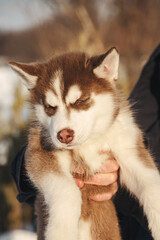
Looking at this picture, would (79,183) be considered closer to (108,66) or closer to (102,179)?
(102,179)

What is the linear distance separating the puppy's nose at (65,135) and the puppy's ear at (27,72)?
0.69 meters

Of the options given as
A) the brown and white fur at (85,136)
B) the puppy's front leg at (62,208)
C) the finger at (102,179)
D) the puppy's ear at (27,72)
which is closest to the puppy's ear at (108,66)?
the brown and white fur at (85,136)

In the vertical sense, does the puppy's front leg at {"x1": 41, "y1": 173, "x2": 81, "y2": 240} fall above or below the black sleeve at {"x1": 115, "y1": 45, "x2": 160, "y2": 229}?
below

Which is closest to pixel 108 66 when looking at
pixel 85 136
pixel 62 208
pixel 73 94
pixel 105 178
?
Answer: pixel 73 94

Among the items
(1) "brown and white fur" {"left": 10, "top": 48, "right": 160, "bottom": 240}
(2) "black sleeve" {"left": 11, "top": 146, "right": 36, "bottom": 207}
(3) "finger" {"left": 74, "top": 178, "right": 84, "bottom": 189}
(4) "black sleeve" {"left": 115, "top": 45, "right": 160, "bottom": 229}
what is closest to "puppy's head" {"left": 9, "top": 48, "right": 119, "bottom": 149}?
(1) "brown and white fur" {"left": 10, "top": 48, "right": 160, "bottom": 240}

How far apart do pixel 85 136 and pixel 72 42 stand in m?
6.61

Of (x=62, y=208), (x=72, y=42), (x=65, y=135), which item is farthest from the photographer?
(x=72, y=42)

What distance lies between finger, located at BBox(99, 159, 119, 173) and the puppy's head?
0.77ft

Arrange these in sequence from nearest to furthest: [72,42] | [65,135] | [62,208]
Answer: [62,208] < [65,135] < [72,42]

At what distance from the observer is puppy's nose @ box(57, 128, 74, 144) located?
2.37 m

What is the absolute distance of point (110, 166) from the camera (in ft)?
8.87

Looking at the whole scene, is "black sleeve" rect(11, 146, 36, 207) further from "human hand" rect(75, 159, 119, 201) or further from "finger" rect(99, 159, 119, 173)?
"finger" rect(99, 159, 119, 173)

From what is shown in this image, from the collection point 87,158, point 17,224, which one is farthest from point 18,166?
point 17,224

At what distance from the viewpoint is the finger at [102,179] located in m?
2.71
